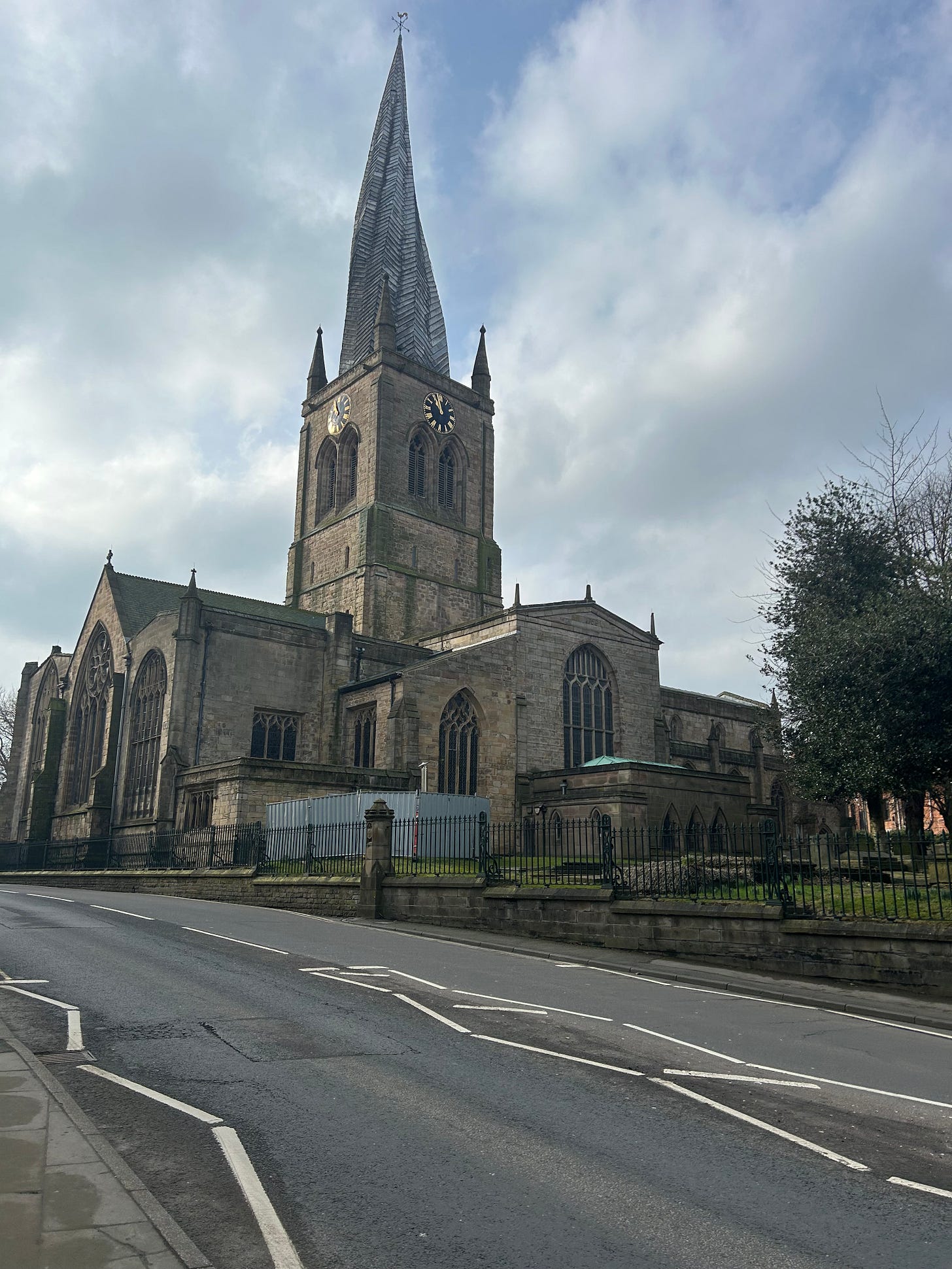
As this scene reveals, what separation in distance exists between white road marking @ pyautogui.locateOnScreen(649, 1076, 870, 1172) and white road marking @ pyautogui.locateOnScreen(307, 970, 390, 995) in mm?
4762

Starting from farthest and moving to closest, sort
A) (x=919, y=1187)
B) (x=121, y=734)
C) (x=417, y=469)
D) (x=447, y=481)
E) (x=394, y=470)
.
Answer: (x=447, y=481)
(x=417, y=469)
(x=394, y=470)
(x=121, y=734)
(x=919, y=1187)

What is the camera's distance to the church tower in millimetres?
52281

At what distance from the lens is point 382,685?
3781 centimetres

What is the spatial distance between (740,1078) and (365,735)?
3179 cm

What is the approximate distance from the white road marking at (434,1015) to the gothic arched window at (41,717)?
42.6m

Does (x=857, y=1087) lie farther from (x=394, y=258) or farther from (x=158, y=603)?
(x=394, y=258)

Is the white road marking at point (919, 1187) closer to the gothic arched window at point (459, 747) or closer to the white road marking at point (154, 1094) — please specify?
the white road marking at point (154, 1094)

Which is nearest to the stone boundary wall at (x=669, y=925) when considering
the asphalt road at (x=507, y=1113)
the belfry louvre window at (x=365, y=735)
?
the asphalt road at (x=507, y=1113)

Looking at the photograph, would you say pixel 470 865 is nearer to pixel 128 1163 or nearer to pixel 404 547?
pixel 128 1163

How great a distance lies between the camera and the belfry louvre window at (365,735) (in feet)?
126

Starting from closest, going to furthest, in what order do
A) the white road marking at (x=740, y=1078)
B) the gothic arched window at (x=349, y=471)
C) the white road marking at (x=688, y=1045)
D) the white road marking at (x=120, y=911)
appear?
the white road marking at (x=740, y=1078) < the white road marking at (x=688, y=1045) < the white road marking at (x=120, y=911) < the gothic arched window at (x=349, y=471)

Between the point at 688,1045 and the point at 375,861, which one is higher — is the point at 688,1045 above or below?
below

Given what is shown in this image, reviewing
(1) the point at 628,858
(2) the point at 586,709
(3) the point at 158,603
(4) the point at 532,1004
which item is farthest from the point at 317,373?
(4) the point at 532,1004

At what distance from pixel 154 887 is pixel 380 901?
11.9 m
